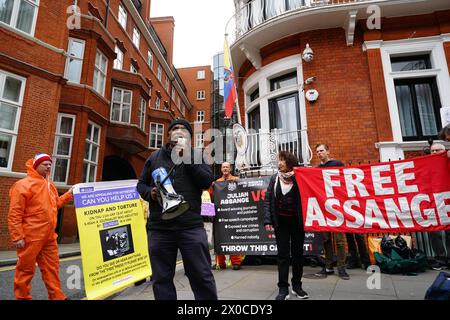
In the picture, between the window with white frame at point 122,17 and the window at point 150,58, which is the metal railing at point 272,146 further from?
the window at point 150,58

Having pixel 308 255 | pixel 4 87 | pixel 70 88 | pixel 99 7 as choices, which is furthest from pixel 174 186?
pixel 99 7

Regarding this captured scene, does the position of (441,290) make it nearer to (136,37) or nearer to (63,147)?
(63,147)

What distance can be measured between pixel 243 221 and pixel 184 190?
3511 mm

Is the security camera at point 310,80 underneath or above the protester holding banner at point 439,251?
above

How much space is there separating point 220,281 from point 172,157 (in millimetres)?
2899

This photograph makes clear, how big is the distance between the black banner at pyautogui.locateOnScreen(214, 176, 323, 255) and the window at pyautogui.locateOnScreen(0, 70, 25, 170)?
7.81 metres

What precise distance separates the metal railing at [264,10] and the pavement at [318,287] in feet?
21.6

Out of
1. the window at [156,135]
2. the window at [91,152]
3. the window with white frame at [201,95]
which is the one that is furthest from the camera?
the window with white frame at [201,95]

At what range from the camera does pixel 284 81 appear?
359 inches

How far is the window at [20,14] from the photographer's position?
32.8 ft

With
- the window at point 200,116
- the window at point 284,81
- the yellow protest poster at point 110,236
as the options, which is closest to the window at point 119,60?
the window at point 284,81

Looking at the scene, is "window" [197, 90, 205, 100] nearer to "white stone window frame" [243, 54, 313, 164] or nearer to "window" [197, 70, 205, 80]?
"window" [197, 70, 205, 80]

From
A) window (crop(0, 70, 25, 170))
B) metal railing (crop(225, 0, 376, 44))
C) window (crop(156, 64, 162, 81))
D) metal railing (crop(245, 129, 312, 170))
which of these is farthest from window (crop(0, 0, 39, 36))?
window (crop(156, 64, 162, 81))
